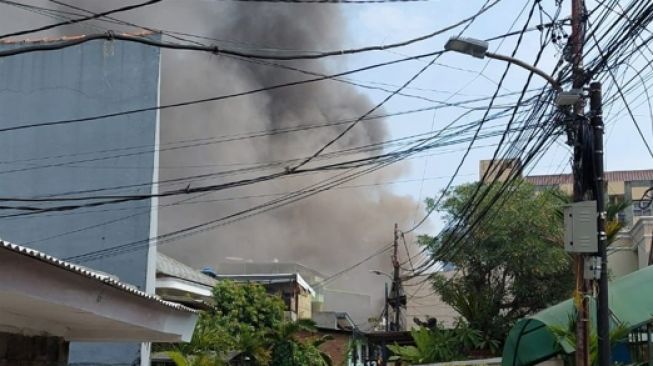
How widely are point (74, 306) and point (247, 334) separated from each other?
1447cm

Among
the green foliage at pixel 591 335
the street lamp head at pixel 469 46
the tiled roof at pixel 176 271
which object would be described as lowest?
the green foliage at pixel 591 335

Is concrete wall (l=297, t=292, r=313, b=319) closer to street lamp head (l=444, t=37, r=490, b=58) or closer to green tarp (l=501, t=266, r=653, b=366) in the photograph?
green tarp (l=501, t=266, r=653, b=366)

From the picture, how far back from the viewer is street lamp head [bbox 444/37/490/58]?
818cm

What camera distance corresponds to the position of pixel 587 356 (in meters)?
8.28

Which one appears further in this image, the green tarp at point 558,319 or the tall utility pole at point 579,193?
the green tarp at point 558,319

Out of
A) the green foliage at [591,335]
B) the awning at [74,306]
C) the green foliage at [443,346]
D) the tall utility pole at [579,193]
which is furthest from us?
the green foliage at [443,346]

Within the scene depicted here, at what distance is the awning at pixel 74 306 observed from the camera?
4.93 m

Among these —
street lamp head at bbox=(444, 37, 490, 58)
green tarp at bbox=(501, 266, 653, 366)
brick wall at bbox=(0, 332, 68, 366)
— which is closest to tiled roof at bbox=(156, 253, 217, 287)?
green tarp at bbox=(501, 266, 653, 366)

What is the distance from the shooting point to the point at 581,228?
817 cm

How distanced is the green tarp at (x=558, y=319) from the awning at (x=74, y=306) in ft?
15.9

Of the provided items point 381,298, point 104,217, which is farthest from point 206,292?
point 381,298

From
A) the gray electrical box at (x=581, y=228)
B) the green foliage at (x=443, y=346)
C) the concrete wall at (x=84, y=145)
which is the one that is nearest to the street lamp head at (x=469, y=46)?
the gray electrical box at (x=581, y=228)

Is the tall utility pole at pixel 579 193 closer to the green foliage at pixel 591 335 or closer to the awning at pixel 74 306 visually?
the green foliage at pixel 591 335

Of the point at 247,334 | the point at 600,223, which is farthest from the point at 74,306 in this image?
the point at 247,334
